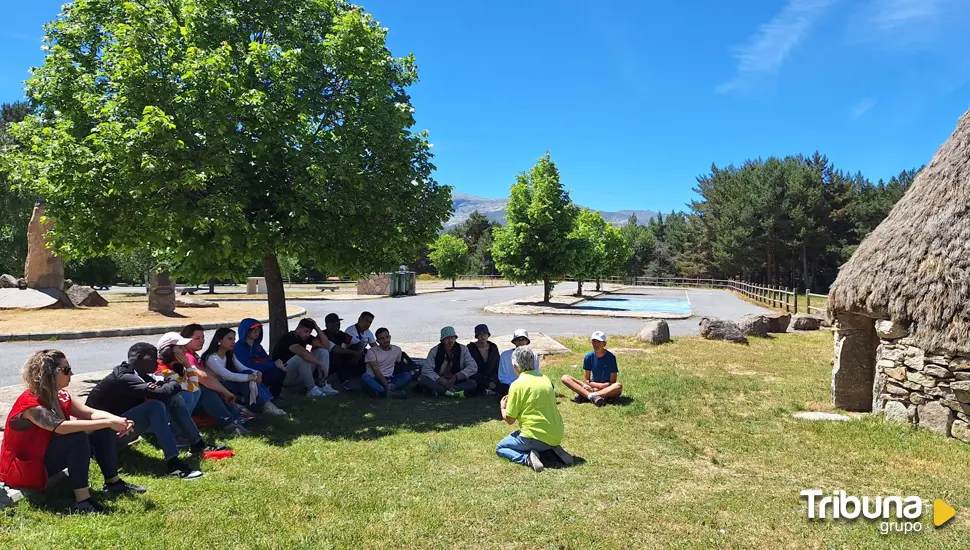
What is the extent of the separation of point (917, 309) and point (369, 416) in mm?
6884

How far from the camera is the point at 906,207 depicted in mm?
8289

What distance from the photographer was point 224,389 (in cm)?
652

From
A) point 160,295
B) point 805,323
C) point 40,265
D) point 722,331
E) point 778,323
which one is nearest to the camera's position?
point 722,331

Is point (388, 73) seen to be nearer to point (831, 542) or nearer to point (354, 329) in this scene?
point (354, 329)

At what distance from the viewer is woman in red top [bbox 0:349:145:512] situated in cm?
415

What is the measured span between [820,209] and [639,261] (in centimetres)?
3392

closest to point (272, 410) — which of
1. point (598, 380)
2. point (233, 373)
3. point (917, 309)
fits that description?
point (233, 373)

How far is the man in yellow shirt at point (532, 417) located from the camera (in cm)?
563

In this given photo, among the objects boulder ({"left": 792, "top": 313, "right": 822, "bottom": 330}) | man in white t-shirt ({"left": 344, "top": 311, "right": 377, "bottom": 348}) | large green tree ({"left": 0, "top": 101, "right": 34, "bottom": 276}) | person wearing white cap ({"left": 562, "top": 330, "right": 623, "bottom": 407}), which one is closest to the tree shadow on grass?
man in white t-shirt ({"left": 344, "top": 311, "right": 377, "bottom": 348})

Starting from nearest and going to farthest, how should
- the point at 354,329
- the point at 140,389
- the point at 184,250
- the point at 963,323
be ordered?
1. the point at 140,389
2. the point at 963,323
3. the point at 184,250
4. the point at 354,329

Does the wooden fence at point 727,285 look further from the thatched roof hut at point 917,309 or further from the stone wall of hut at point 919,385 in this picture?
the stone wall of hut at point 919,385

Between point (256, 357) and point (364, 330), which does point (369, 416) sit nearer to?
point (256, 357)

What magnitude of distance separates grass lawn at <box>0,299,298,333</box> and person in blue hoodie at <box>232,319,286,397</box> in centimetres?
1052

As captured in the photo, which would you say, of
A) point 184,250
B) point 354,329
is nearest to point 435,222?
point 354,329
